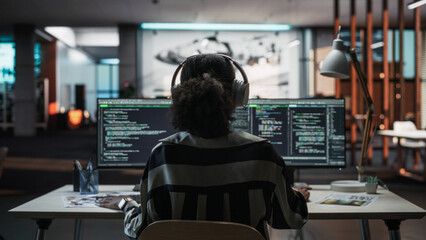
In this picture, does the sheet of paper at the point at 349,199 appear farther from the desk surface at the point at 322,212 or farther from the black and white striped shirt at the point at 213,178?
the black and white striped shirt at the point at 213,178

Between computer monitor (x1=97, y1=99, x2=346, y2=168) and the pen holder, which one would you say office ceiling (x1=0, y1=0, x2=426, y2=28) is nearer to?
computer monitor (x1=97, y1=99, x2=346, y2=168)

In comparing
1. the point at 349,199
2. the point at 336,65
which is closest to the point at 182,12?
the point at 336,65

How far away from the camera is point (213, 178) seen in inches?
50.7

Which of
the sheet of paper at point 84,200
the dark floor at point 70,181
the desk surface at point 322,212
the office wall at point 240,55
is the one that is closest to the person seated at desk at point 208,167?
the desk surface at point 322,212

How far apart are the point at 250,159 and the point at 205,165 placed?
13 cm

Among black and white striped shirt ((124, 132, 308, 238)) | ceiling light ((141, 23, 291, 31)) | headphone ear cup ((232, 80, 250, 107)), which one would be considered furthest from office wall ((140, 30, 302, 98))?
black and white striped shirt ((124, 132, 308, 238))

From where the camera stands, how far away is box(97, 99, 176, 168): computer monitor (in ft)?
7.50

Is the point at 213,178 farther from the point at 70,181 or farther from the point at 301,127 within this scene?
the point at 70,181

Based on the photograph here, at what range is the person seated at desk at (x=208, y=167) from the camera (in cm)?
128

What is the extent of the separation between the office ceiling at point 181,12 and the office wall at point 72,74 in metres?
5.16

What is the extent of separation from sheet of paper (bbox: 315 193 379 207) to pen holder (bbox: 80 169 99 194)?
1.04 metres

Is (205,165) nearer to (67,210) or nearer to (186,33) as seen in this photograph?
(67,210)

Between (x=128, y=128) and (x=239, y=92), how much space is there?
3.13ft

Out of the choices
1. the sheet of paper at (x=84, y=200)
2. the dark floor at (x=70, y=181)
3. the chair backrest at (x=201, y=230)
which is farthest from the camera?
the dark floor at (x=70, y=181)
